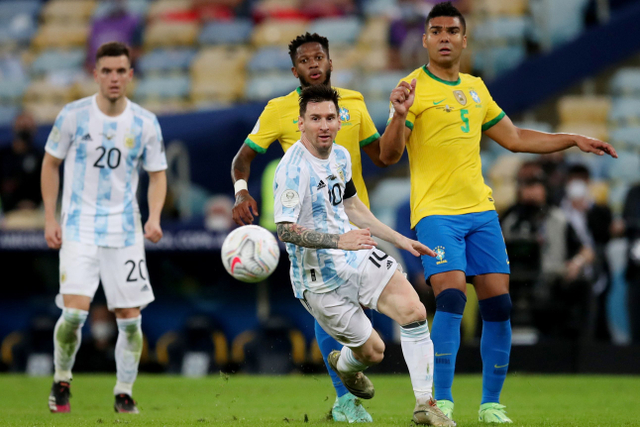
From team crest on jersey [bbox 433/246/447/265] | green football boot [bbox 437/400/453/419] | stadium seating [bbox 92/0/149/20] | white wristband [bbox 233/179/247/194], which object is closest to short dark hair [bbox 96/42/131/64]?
white wristband [bbox 233/179/247/194]

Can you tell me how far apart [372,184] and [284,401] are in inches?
237

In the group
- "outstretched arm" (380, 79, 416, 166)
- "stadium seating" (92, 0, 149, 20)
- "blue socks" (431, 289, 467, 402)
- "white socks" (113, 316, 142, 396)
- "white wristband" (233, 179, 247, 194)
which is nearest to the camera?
"outstretched arm" (380, 79, 416, 166)

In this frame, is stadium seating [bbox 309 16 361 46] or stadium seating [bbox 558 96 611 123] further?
stadium seating [bbox 309 16 361 46]

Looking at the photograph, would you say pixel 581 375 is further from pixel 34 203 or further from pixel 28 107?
pixel 28 107

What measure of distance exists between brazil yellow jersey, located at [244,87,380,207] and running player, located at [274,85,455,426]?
28.0 inches

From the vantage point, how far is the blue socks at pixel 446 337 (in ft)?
21.2

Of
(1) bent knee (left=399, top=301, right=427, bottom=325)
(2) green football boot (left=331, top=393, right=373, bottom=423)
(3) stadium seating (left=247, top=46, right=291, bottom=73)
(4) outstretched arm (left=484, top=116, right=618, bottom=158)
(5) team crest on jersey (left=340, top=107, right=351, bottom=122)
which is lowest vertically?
(2) green football boot (left=331, top=393, right=373, bottom=423)

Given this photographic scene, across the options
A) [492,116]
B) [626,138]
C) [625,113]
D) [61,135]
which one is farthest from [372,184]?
[492,116]

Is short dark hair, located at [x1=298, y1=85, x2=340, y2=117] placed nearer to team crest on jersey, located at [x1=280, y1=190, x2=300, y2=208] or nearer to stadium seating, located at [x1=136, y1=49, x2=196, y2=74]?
team crest on jersey, located at [x1=280, y1=190, x2=300, y2=208]

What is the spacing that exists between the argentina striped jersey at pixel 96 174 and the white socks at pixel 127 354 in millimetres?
634

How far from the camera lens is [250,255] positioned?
671cm

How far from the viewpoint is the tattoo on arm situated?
5.82 metres

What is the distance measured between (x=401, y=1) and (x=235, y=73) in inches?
120

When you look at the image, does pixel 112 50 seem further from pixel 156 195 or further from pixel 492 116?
pixel 492 116
